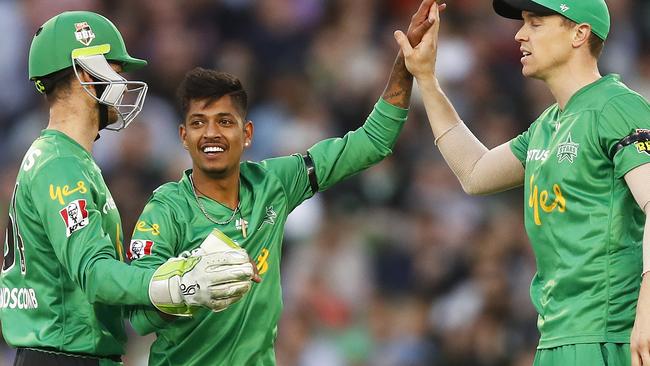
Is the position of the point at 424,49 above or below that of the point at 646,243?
above

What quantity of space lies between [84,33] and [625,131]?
7.89ft

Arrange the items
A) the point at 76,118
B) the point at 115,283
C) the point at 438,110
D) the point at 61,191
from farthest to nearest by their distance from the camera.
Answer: the point at 438,110
the point at 76,118
the point at 61,191
the point at 115,283

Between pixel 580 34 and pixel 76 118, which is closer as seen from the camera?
pixel 580 34

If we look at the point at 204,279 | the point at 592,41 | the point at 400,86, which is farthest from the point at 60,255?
the point at 592,41

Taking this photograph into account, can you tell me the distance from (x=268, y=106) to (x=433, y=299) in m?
2.37

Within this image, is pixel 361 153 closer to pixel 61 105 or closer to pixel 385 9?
pixel 61 105

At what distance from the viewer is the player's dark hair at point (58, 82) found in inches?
229

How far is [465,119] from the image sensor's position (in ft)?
37.3

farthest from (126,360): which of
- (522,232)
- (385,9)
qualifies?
(385,9)

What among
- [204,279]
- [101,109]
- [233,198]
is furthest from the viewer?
[233,198]

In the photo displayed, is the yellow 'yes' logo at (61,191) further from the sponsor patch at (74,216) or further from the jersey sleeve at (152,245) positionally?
the jersey sleeve at (152,245)

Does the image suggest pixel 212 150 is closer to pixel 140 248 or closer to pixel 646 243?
pixel 140 248

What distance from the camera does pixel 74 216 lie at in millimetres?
5336

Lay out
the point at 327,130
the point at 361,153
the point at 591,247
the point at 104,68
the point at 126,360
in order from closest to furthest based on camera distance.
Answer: the point at 591,247 < the point at 104,68 < the point at 361,153 < the point at 126,360 < the point at 327,130
